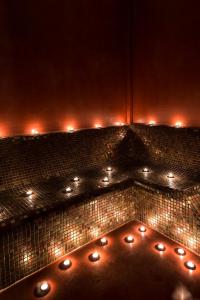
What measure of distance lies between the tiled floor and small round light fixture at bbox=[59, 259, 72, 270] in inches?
1.6

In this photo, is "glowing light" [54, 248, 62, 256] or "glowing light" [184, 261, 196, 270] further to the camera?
"glowing light" [54, 248, 62, 256]

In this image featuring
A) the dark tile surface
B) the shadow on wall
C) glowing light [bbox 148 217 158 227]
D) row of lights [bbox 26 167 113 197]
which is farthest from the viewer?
the shadow on wall

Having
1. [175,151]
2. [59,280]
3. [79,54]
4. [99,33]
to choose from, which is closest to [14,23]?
[79,54]

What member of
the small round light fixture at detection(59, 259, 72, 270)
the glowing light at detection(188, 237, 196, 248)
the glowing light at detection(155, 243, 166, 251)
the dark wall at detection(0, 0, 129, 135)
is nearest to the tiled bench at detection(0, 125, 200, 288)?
the glowing light at detection(188, 237, 196, 248)

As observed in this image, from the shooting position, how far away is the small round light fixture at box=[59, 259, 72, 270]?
2355 mm

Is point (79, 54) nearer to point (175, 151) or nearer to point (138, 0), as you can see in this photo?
point (138, 0)

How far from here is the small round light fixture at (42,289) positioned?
2035 millimetres

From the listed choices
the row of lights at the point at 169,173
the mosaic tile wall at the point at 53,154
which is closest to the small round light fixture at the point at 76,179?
the mosaic tile wall at the point at 53,154

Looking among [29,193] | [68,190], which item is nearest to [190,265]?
[68,190]

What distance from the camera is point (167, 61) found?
3.41 m

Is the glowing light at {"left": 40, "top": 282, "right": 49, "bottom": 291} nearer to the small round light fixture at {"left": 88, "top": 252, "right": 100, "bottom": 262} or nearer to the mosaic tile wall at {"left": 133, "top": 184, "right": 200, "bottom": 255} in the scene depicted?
the small round light fixture at {"left": 88, "top": 252, "right": 100, "bottom": 262}

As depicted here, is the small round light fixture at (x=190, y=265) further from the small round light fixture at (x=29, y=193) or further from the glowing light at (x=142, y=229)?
the small round light fixture at (x=29, y=193)

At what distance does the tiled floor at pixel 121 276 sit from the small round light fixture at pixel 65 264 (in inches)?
1.6

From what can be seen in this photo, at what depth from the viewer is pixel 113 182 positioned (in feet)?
9.20
